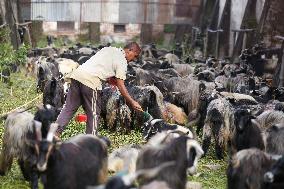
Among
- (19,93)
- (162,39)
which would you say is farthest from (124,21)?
(19,93)

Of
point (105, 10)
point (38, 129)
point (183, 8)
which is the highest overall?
point (183, 8)

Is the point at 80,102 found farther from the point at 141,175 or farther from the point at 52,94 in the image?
the point at 141,175

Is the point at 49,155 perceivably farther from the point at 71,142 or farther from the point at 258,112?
the point at 258,112

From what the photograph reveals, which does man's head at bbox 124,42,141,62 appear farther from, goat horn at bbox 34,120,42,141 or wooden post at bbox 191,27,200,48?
wooden post at bbox 191,27,200,48

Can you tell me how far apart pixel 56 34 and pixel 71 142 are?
71.8ft

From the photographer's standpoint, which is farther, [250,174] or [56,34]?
[56,34]

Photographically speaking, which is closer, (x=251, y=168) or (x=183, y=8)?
(x=251, y=168)

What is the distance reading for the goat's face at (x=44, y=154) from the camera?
17.7 feet

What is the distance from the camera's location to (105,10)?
2533 centimetres

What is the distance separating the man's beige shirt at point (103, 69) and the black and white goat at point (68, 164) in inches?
74.7

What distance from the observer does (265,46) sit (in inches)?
703

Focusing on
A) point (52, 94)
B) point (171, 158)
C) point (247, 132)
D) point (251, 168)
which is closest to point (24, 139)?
point (171, 158)

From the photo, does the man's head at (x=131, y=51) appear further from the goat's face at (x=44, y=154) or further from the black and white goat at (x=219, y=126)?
the goat's face at (x=44, y=154)

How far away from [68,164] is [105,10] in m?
20.2
